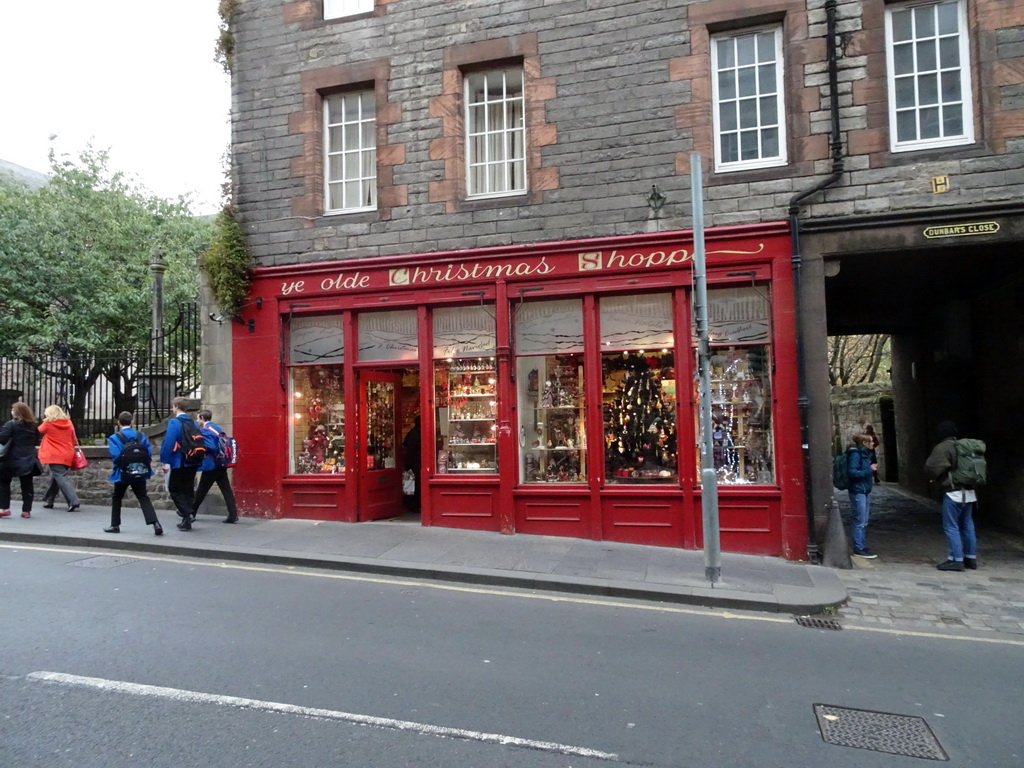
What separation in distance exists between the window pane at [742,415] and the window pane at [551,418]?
1.65m

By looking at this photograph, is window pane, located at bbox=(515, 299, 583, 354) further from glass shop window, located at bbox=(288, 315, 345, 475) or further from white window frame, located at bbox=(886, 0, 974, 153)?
white window frame, located at bbox=(886, 0, 974, 153)

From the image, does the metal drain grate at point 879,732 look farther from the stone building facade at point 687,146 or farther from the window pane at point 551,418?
the window pane at point 551,418

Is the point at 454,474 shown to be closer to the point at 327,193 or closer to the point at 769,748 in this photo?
the point at 327,193

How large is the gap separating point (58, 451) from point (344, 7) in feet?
27.6

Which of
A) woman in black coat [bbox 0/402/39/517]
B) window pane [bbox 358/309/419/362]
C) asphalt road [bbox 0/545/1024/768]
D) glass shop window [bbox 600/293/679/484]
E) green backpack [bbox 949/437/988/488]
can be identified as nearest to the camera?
asphalt road [bbox 0/545/1024/768]

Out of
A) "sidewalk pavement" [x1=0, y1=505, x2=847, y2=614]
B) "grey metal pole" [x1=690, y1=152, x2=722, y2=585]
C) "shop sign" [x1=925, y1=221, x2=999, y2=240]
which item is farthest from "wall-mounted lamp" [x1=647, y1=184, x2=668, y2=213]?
"sidewalk pavement" [x1=0, y1=505, x2=847, y2=614]

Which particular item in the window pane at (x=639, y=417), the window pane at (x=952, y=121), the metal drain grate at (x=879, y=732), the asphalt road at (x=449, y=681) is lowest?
the metal drain grate at (x=879, y=732)

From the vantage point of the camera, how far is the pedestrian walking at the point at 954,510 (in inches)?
324

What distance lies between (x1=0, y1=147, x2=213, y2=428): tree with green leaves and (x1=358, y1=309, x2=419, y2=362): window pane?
7344 mm

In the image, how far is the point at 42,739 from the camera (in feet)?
12.1

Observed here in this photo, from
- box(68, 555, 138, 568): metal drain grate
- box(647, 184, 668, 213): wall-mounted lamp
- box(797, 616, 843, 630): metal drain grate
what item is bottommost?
box(797, 616, 843, 630): metal drain grate

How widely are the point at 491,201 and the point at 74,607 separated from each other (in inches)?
276

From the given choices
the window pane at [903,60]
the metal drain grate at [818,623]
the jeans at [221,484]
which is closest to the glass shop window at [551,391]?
the metal drain grate at [818,623]

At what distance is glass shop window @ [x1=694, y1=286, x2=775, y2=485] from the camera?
9.03m
